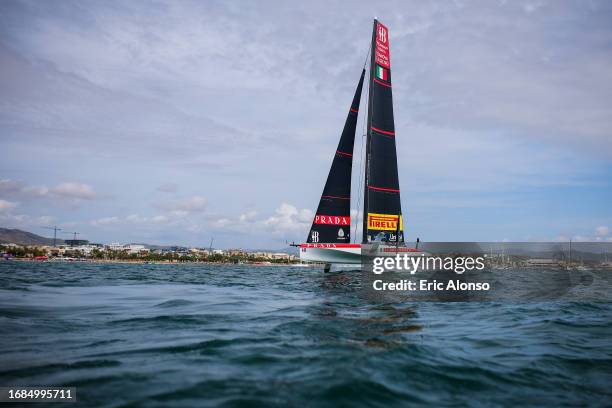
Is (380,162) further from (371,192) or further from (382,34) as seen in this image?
(382,34)

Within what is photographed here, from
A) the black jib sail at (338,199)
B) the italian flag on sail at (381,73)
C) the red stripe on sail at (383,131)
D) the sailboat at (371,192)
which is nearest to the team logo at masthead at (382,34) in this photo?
the sailboat at (371,192)

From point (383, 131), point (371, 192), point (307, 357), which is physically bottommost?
point (307, 357)

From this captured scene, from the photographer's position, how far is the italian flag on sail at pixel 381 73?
140 feet

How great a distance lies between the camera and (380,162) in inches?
1635

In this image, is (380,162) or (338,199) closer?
(380,162)

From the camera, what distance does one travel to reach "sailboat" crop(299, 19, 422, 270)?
4006 centimetres

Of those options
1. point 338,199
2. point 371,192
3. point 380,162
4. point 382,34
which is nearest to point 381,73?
point 382,34

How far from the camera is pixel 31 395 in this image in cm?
510

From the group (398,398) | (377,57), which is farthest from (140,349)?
(377,57)

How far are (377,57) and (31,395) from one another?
43.2 meters

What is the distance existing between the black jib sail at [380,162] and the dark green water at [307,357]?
91.7 ft

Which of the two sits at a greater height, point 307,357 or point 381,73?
point 381,73

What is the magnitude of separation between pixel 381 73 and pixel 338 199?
14.1 m

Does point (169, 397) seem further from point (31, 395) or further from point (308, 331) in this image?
point (308, 331)
